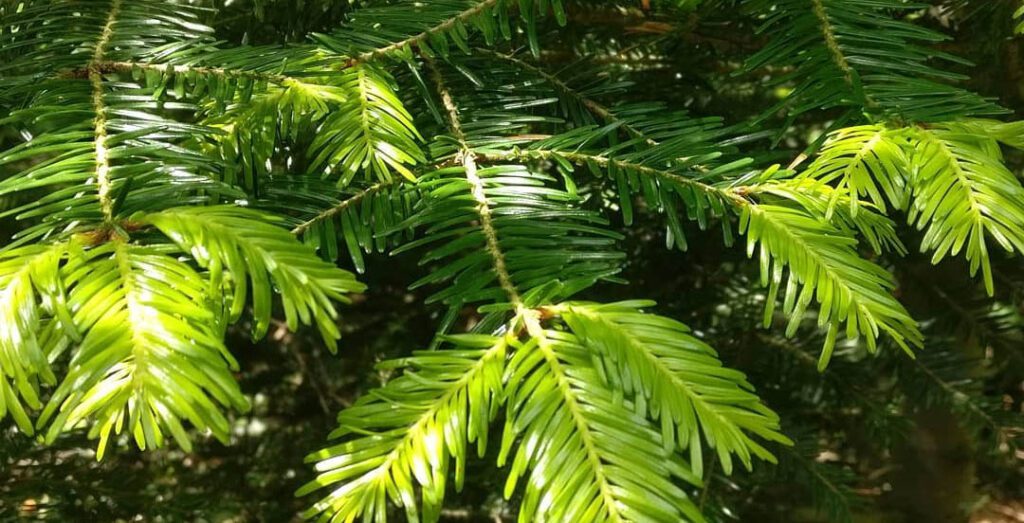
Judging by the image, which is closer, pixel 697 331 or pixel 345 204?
pixel 345 204

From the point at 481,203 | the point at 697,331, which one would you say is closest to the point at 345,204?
the point at 481,203

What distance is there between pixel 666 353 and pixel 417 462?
0.51 ft

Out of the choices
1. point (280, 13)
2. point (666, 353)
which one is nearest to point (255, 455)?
point (280, 13)

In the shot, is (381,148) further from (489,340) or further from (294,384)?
(294,384)

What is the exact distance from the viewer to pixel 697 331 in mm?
973

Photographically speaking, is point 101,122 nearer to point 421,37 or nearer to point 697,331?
point 421,37

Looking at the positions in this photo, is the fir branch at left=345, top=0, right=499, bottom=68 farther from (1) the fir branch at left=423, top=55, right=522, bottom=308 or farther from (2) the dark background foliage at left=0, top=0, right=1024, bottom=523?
(2) the dark background foliage at left=0, top=0, right=1024, bottom=523

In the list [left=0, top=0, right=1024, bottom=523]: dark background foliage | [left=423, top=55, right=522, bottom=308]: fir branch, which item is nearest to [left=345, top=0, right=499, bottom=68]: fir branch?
[left=423, top=55, right=522, bottom=308]: fir branch

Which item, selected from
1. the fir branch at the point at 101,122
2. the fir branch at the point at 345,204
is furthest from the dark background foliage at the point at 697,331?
the fir branch at the point at 345,204

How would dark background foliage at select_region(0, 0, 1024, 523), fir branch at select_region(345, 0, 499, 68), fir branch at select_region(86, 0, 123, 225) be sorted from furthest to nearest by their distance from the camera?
dark background foliage at select_region(0, 0, 1024, 523), fir branch at select_region(345, 0, 499, 68), fir branch at select_region(86, 0, 123, 225)

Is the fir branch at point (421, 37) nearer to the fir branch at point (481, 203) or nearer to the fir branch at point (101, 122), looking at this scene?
the fir branch at point (481, 203)

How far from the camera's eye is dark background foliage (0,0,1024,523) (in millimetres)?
870

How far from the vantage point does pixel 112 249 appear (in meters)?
0.42

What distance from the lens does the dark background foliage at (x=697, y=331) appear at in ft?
2.85
